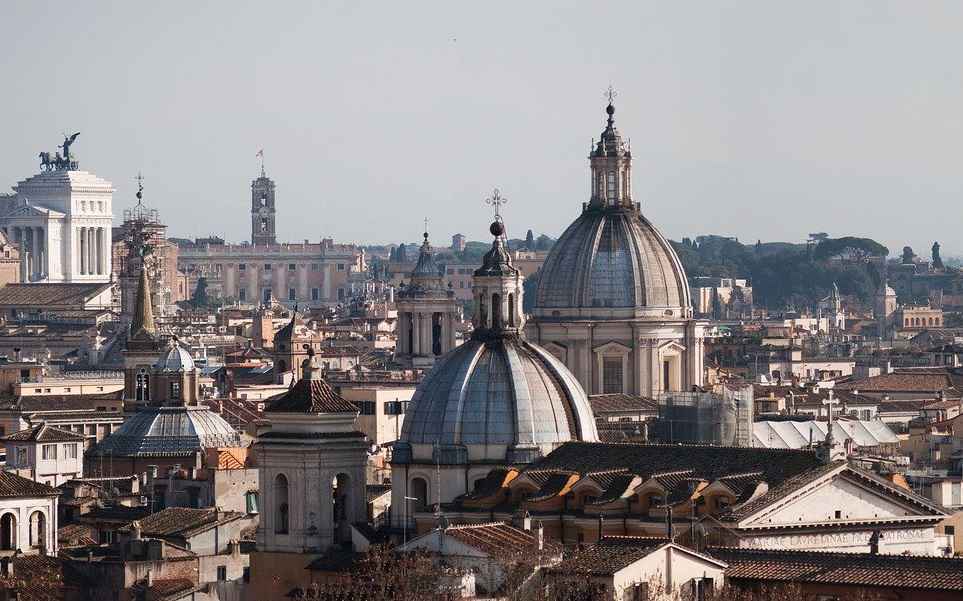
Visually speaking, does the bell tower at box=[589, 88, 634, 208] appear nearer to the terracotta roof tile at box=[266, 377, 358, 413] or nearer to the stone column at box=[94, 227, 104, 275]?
the terracotta roof tile at box=[266, 377, 358, 413]

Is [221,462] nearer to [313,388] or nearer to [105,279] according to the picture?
[313,388]

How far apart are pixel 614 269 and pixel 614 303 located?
0.66m

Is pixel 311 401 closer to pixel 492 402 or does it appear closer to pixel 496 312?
pixel 492 402

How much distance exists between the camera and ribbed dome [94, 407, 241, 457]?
252 feet

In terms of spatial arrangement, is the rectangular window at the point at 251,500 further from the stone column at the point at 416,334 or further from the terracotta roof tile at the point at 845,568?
the stone column at the point at 416,334

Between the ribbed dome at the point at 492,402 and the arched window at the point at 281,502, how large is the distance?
1.70 meters

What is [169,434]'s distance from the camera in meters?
77.8

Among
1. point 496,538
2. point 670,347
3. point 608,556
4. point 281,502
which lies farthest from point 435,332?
point 608,556

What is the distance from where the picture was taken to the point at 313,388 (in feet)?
182

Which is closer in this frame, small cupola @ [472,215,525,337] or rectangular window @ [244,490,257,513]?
small cupola @ [472,215,525,337]

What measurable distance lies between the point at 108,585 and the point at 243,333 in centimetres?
9157

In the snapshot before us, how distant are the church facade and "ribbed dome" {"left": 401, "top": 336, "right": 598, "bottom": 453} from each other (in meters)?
24.2

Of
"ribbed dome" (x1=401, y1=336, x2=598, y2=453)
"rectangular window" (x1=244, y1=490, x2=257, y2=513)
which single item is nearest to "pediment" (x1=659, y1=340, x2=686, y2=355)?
"rectangular window" (x1=244, y1=490, x2=257, y2=513)

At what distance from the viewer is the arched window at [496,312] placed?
183ft
